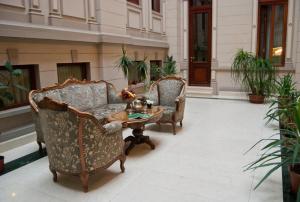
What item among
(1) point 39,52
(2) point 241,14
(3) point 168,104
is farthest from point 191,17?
(1) point 39,52

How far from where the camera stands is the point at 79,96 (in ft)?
13.7

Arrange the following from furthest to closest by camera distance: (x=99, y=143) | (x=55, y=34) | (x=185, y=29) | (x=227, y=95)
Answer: (x=185, y=29) < (x=227, y=95) < (x=55, y=34) < (x=99, y=143)

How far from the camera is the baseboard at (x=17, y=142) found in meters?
3.57

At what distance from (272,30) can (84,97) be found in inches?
229

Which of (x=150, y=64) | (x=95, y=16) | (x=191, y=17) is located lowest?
(x=150, y=64)

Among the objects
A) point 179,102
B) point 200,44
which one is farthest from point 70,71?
point 200,44

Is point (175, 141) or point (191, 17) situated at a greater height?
point (191, 17)

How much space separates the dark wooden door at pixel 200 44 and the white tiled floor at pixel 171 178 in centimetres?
457

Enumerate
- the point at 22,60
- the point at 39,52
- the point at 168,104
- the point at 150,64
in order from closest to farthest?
the point at 22,60 → the point at 39,52 → the point at 168,104 → the point at 150,64

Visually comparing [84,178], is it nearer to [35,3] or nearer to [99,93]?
[99,93]

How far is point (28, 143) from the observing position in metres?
3.93

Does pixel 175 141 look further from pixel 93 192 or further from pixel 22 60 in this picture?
pixel 22 60

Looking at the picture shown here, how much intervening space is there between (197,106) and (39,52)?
3943mm

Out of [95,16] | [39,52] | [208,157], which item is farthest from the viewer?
[95,16]
